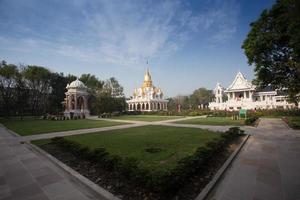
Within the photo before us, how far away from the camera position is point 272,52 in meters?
14.8

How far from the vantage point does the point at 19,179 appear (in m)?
5.67

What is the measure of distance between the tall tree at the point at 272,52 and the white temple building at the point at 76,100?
41.7 m

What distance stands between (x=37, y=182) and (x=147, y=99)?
5763cm

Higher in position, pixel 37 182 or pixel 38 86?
pixel 38 86

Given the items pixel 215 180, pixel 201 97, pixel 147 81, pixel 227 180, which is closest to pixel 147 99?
pixel 147 81

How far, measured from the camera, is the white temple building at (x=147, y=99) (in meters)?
63.0

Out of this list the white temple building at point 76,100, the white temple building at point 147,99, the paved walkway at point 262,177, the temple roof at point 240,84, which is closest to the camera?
the paved walkway at point 262,177

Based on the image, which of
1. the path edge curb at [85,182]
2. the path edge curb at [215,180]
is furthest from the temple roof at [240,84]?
the path edge curb at [85,182]

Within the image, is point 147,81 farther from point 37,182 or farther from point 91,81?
point 37,182

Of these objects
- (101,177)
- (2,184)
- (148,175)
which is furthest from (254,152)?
(2,184)

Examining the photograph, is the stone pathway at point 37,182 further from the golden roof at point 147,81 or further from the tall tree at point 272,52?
the golden roof at point 147,81

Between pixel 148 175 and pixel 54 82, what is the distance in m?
62.1

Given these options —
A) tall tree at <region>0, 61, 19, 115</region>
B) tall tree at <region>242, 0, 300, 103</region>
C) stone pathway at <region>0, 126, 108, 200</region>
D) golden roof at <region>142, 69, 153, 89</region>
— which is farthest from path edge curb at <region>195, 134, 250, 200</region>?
golden roof at <region>142, 69, 153, 89</region>

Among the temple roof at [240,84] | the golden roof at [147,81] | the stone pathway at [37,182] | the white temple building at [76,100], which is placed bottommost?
the stone pathway at [37,182]
